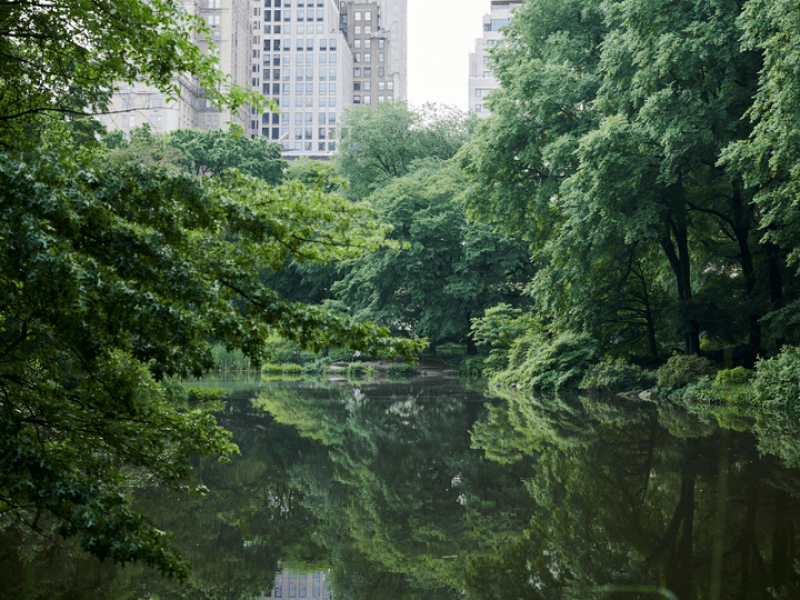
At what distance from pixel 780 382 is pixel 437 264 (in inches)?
953

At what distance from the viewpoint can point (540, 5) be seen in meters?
24.8

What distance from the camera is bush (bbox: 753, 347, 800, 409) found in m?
14.7

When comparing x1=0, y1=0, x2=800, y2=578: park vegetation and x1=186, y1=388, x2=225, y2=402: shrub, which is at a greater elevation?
x1=0, y1=0, x2=800, y2=578: park vegetation

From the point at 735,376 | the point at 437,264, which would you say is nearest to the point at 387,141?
the point at 437,264

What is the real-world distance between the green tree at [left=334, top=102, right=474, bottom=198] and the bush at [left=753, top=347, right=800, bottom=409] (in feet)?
104

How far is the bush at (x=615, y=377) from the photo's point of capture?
22078mm

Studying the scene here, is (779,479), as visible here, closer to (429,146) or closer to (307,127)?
(429,146)

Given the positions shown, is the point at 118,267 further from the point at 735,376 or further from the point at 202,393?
the point at 735,376

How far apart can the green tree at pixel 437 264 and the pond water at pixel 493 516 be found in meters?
24.2

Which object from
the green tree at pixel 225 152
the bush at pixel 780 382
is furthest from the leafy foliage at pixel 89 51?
the green tree at pixel 225 152

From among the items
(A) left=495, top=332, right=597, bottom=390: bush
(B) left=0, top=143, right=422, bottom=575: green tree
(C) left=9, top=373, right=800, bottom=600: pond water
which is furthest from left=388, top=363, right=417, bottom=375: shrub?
(B) left=0, top=143, right=422, bottom=575: green tree

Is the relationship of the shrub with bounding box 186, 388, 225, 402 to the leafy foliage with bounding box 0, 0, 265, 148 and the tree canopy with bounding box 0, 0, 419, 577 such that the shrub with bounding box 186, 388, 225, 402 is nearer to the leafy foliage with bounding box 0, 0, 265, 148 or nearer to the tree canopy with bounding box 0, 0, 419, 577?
the tree canopy with bounding box 0, 0, 419, 577

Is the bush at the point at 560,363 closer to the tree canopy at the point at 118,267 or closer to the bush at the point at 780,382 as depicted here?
the bush at the point at 780,382

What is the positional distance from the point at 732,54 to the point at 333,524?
15973mm
